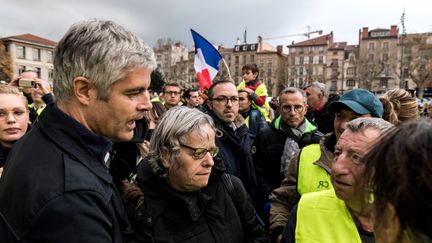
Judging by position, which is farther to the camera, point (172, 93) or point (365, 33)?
point (365, 33)

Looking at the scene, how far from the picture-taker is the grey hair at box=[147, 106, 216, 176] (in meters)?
2.19

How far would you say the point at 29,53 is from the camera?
60.3 meters

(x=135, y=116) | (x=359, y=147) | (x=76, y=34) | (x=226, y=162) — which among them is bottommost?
(x=226, y=162)

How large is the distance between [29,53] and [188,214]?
6829 centimetres

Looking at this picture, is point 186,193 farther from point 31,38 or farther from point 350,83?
point 350,83

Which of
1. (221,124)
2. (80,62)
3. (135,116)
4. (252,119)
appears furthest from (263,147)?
(80,62)

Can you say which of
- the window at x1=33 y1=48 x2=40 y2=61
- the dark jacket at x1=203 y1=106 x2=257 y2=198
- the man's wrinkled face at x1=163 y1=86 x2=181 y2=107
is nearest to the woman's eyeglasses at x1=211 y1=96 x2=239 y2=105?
the dark jacket at x1=203 y1=106 x2=257 y2=198

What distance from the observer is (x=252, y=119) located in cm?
541

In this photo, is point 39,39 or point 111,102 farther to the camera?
point 39,39

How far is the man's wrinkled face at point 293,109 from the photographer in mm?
3854

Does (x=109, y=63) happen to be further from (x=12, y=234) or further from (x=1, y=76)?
(x=1, y=76)

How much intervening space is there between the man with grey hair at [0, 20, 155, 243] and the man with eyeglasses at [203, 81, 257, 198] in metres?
1.93

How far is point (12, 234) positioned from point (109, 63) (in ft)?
2.19

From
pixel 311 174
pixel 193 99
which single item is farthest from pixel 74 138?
pixel 193 99
